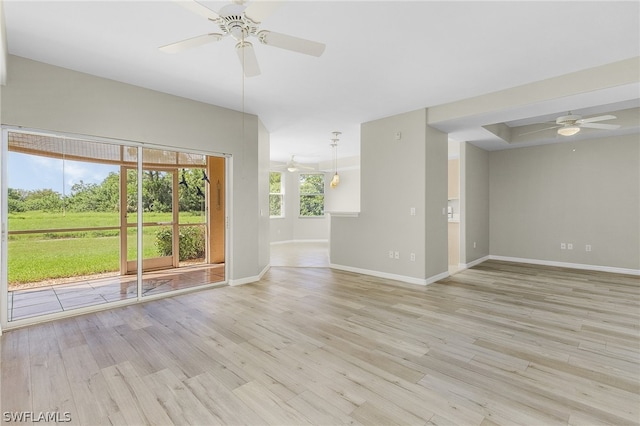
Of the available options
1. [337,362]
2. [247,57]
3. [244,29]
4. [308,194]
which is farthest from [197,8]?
[308,194]

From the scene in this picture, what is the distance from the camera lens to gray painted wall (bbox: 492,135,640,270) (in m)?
5.69

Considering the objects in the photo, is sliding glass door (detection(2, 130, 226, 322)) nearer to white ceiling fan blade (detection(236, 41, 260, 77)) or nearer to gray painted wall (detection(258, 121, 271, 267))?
gray painted wall (detection(258, 121, 271, 267))

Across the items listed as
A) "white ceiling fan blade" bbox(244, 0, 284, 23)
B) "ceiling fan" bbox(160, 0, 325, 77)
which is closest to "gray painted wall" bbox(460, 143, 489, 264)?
"ceiling fan" bbox(160, 0, 325, 77)

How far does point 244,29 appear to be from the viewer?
2.20 metres

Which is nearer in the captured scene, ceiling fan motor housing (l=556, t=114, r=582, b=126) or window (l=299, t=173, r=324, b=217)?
ceiling fan motor housing (l=556, t=114, r=582, b=126)

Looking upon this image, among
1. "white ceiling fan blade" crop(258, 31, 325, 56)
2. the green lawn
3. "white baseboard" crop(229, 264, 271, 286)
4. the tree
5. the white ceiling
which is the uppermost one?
the white ceiling

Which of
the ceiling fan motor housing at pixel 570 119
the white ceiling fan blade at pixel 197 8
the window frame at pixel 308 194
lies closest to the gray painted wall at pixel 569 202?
the ceiling fan motor housing at pixel 570 119

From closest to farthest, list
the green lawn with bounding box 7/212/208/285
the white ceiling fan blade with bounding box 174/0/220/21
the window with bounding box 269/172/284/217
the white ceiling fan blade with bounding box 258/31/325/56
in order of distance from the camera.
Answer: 1. the white ceiling fan blade with bounding box 174/0/220/21
2. the white ceiling fan blade with bounding box 258/31/325/56
3. the green lawn with bounding box 7/212/208/285
4. the window with bounding box 269/172/284/217

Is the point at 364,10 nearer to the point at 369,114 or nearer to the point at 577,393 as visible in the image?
the point at 369,114

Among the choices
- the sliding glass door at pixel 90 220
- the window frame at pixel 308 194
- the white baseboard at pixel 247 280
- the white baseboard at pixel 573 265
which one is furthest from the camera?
the window frame at pixel 308 194

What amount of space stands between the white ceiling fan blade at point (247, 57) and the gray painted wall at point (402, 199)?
10.2 ft

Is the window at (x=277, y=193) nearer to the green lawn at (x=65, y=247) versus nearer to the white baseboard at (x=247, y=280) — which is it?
the white baseboard at (x=247, y=280)

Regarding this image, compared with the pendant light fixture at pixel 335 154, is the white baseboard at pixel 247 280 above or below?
below

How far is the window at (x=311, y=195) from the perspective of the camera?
10.9m
